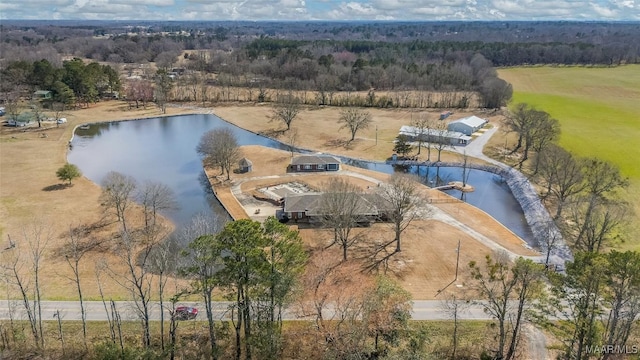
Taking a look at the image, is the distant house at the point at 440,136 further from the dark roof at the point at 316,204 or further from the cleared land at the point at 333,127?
the dark roof at the point at 316,204

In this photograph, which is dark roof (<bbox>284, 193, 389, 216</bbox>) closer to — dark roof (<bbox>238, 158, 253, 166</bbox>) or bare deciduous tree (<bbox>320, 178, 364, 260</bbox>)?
bare deciduous tree (<bbox>320, 178, 364, 260</bbox>)

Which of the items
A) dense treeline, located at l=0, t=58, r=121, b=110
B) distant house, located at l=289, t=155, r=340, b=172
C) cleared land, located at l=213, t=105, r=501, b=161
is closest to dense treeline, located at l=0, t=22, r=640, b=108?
dense treeline, located at l=0, t=58, r=121, b=110

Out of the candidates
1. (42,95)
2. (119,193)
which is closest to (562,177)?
(119,193)

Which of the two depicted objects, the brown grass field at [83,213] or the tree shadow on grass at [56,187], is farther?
the tree shadow on grass at [56,187]

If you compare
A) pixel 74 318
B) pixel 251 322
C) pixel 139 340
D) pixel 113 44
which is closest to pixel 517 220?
pixel 251 322

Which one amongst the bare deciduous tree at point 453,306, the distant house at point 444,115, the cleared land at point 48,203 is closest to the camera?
the bare deciduous tree at point 453,306

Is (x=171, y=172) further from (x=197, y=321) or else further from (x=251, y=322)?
(x=251, y=322)

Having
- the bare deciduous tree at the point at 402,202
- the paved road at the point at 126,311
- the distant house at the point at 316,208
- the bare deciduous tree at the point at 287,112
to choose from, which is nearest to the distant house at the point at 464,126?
the bare deciduous tree at the point at 287,112
